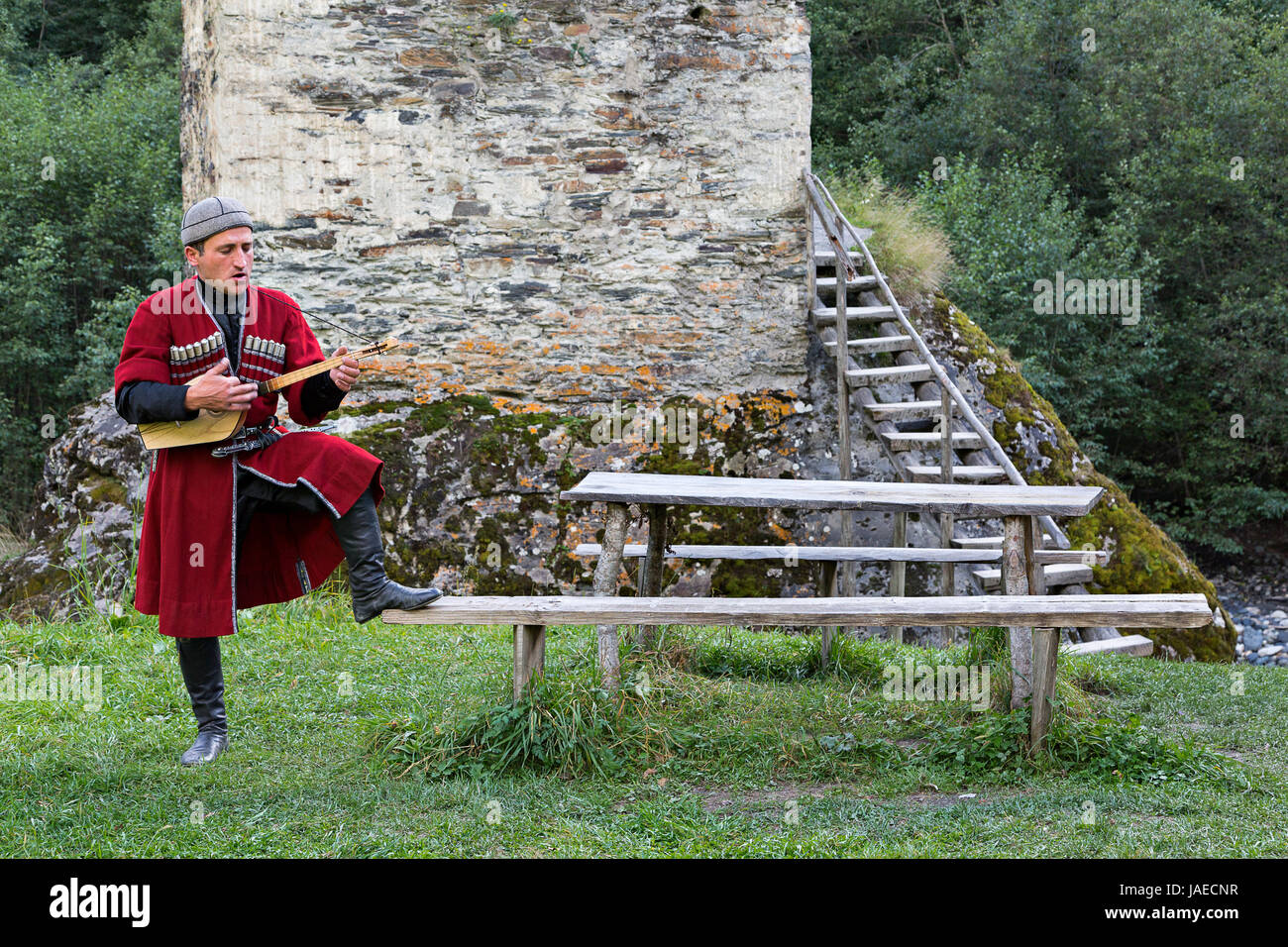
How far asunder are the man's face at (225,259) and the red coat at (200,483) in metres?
0.08

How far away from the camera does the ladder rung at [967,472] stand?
694cm

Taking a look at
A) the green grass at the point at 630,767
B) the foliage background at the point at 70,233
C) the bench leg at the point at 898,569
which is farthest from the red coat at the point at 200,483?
the foliage background at the point at 70,233

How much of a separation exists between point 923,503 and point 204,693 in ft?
9.13

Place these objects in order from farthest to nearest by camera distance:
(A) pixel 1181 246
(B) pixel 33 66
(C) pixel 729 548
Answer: (B) pixel 33 66
(A) pixel 1181 246
(C) pixel 729 548

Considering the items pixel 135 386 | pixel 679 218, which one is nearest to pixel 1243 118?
pixel 679 218

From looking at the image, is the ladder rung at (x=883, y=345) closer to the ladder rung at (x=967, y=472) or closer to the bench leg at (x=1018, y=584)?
the ladder rung at (x=967, y=472)

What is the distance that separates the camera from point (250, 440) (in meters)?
3.87

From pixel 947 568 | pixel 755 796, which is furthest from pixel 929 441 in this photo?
pixel 755 796

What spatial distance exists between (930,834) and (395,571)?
489 centimetres

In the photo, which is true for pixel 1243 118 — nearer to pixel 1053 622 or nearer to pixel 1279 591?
pixel 1279 591

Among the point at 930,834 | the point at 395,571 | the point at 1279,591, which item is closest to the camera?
the point at 930,834

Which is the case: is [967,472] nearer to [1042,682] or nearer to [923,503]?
[923,503]

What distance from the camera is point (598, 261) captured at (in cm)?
781

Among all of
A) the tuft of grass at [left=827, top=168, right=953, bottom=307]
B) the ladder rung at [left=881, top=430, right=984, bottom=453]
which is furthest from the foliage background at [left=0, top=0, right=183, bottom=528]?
the ladder rung at [left=881, top=430, right=984, bottom=453]
